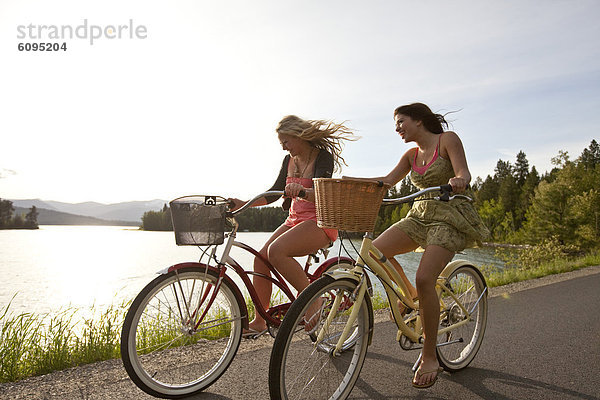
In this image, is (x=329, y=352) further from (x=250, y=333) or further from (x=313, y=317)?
(x=250, y=333)

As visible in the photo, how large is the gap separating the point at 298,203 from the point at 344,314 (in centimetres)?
123

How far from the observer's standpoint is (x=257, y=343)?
434cm

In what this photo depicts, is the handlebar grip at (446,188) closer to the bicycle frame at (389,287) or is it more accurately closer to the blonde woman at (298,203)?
the bicycle frame at (389,287)

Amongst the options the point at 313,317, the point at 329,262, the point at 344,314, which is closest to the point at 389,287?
the point at 344,314

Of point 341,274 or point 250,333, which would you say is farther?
point 250,333

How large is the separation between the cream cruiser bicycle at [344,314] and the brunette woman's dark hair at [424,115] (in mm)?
754

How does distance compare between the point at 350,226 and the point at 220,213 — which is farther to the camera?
the point at 220,213

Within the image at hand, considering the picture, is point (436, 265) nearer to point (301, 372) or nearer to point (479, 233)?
point (479, 233)

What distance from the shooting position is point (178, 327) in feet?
10.3

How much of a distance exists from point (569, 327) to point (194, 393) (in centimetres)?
432

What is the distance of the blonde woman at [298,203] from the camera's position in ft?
11.2

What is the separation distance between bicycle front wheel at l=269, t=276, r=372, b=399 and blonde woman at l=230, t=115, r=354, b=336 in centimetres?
68

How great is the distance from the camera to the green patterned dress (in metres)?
3.21

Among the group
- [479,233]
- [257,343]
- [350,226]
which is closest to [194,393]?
[257,343]
